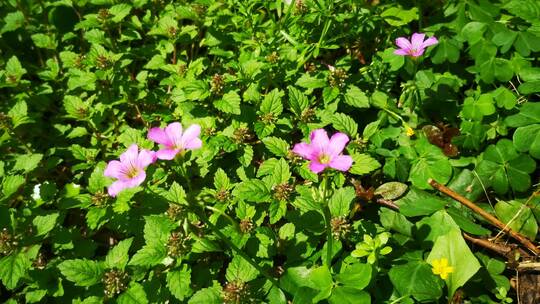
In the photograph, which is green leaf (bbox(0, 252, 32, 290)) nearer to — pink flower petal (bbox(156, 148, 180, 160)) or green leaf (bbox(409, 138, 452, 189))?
pink flower petal (bbox(156, 148, 180, 160))

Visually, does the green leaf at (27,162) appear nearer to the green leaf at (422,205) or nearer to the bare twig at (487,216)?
the green leaf at (422,205)

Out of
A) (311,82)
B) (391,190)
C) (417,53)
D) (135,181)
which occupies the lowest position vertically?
(391,190)

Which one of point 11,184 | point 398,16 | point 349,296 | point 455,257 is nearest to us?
point 349,296

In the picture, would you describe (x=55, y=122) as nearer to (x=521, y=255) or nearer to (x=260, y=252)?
(x=260, y=252)

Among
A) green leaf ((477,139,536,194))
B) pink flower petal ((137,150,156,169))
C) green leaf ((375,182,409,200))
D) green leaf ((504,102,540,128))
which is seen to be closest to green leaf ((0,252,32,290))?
pink flower petal ((137,150,156,169))

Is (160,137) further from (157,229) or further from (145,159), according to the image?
(157,229)

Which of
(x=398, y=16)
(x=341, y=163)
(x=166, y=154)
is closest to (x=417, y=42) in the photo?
(x=398, y=16)
